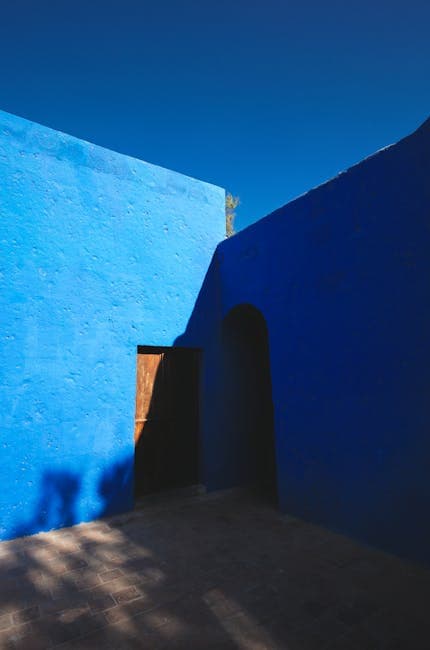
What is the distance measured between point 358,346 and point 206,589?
263cm

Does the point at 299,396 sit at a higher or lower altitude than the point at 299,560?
higher

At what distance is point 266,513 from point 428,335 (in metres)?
2.88

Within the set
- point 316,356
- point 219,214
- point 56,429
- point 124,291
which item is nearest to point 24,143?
point 124,291

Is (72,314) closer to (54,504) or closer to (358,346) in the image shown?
(54,504)

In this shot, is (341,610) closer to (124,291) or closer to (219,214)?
(124,291)

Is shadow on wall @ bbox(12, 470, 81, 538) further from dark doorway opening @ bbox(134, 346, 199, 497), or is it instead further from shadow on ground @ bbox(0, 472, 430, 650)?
→ dark doorway opening @ bbox(134, 346, 199, 497)

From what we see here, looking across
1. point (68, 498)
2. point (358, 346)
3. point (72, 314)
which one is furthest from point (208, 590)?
point (72, 314)

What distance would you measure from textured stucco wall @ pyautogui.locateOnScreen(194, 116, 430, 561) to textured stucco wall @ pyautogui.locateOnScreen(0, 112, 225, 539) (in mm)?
1876

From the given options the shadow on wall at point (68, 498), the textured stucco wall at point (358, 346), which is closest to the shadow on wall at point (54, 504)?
the shadow on wall at point (68, 498)

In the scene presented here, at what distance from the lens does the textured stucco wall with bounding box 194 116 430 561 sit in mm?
3113

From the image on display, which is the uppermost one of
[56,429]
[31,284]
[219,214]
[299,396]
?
[219,214]

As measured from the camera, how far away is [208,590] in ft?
8.35

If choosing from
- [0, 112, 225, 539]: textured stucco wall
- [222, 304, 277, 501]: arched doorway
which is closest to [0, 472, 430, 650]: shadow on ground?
[0, 112, 225, 539]: textured stucco wall

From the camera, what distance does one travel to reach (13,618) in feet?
7.54
